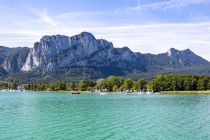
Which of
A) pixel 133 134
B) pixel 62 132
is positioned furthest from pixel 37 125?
pixel 133 134

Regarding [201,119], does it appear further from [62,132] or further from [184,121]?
[62,132]

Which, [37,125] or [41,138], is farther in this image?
[37,125]

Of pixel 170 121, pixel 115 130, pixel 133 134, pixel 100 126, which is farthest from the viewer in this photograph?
pixel 170 121

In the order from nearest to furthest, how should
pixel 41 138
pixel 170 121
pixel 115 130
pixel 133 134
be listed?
pixel 41 138 < pixel 133 134 < pixel 115 130 < pixel 170 121

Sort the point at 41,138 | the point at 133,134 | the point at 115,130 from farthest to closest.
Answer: the point at 115,130, the point at 133,134, the point at 41,138

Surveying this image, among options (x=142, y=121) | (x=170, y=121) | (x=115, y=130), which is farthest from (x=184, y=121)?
(x=115, y=130)

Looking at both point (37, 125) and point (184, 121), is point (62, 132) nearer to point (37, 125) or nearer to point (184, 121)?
point (37, 125)

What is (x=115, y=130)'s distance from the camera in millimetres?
56750

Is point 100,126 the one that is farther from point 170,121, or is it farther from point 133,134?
point 170,121

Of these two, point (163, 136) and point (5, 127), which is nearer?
point (163, 136)

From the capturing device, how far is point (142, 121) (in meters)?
69.0

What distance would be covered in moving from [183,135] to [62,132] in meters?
16.4

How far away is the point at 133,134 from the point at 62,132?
386 inches

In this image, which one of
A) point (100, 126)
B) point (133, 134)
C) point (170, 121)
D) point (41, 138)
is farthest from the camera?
point (170, 121)
